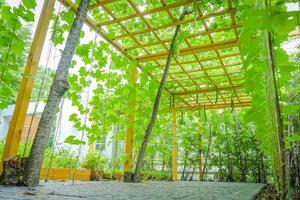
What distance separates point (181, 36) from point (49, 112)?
2.70 meters

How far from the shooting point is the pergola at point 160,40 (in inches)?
111

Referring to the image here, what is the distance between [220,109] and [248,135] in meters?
1.59

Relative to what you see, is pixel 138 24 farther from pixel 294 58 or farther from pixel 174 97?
pixel 174 97

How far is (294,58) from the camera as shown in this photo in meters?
3.99

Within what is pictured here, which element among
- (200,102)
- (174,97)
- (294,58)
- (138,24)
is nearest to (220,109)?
(200,102)

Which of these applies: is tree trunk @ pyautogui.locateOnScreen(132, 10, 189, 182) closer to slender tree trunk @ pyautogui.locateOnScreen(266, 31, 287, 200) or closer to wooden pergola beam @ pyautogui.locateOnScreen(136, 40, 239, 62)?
wooden pergola beam @ pyautogui.locateOnScreen(136, 40, 239, 62)

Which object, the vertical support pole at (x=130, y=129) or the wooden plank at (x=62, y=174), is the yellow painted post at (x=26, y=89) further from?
the vertical support pole at (x=130, y=129)

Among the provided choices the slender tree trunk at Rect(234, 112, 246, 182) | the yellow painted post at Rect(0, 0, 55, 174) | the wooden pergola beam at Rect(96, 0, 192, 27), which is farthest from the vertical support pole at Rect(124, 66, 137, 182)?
the slender tree trunk at Rect(234, 112, 246, 182)

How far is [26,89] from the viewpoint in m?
2.63

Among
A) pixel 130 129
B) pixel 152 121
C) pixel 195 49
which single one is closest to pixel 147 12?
pixel 195 49

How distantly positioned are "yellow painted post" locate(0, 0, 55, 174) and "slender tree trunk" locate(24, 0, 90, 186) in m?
0.41

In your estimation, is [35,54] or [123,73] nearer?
[35,54]

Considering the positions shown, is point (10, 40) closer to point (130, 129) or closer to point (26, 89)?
point (26, 89)

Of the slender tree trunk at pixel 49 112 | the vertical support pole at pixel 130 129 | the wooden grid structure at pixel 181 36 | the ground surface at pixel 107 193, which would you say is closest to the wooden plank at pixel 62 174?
the vertical support pole at pixel 130 129
